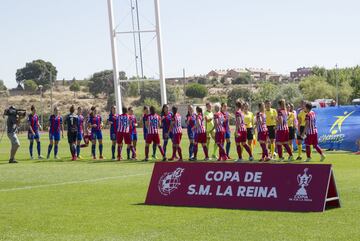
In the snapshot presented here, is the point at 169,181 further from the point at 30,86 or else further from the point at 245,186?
the point at 30,86

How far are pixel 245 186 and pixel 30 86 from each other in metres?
118

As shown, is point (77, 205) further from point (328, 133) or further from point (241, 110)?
point (328, 133)

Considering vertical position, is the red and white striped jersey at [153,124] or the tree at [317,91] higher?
the red and white striped jersey at [153,124]

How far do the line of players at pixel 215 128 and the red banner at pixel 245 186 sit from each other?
1022 centimetres

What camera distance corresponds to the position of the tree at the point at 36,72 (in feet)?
458

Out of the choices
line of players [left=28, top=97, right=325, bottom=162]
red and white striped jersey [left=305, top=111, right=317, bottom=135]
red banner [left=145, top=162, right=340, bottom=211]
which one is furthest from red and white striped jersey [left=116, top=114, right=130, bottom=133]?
red banner [left=145, top=162, right=340, bottom=211]

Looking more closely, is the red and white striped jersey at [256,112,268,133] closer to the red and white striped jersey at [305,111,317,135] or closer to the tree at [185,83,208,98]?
the red and white striped jersey at [305,111,317,135]

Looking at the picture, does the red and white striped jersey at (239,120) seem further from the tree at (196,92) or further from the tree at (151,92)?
the tree at (196,92)

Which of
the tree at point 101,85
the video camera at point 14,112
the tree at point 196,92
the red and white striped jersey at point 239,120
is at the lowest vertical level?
the tree at point 196,92

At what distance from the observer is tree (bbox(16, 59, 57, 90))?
458ft

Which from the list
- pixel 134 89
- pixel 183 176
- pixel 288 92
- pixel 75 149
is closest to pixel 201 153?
pixel 75 149

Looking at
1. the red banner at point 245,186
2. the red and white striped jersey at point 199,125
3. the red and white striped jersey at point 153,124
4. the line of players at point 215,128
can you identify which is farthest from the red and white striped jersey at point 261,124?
the red banner at point 245,186

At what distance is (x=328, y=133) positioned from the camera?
30.0m

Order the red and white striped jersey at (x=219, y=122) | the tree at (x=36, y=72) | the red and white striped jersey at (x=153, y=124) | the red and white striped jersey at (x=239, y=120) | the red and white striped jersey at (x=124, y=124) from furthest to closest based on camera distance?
1. the tree at (x=36, y=72)
2. the red and white striped jersey at (x=124, y=124)
3. the red and white striped jersey at (x=153, y=124)
4. the red and white striped jersey at (x=219, y=122)
5. the red and white striped jersey at (x=239, y=120)
